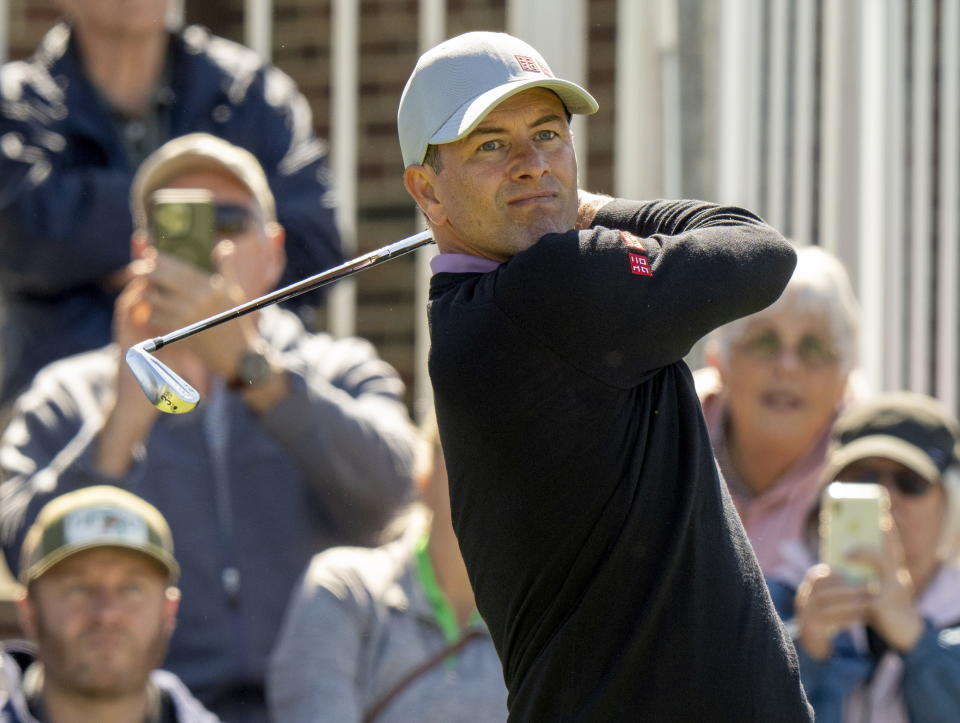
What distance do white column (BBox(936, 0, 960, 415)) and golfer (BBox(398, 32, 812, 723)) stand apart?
12.4 feet

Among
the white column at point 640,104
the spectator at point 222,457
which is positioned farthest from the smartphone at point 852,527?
the white column at point 640,104

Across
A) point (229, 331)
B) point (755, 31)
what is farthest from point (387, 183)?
point (229, 331)

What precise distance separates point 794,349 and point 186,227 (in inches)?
60.5

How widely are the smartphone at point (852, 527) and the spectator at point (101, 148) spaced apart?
1893 mm

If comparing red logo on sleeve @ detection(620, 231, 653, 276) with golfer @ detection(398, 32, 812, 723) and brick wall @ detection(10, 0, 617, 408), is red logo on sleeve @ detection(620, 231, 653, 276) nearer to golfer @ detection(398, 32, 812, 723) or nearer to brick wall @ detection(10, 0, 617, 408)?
golfer @ detection(398, 32, 812, 723)

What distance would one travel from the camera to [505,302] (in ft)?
8.87

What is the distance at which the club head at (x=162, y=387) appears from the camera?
290 cm

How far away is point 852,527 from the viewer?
4395mm

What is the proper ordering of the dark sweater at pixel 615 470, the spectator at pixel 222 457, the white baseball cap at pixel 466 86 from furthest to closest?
the spectator at pixel 222 457
the white baseball cap at pixel 466 86
the dark sweater at pixel 615 470

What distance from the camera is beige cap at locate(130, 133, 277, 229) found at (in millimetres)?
5273

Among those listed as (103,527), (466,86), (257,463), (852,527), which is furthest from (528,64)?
(257,463)

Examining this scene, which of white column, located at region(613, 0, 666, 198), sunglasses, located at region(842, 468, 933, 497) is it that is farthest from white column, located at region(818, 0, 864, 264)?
sunglasses, located at region(842, 468, 933, 497)

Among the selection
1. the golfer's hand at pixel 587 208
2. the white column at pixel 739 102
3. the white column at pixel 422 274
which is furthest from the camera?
the white column at pixel 422 274

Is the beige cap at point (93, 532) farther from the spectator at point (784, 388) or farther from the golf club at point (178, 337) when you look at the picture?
the golf club at point (178, 337)
